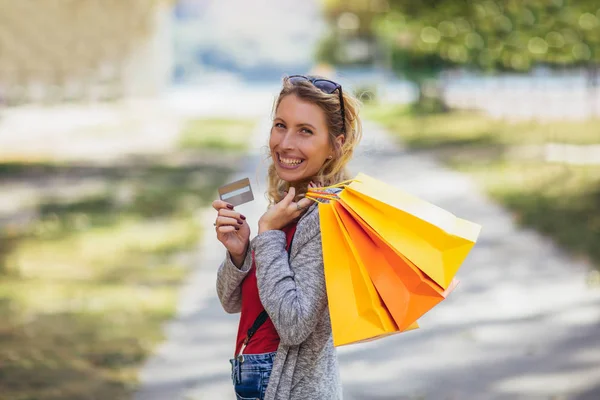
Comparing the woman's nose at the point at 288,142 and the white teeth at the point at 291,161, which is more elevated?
the woman's nose at the point at 288,142

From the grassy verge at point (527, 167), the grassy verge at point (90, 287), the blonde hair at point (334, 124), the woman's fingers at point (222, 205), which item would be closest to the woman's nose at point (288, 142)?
the blonde hair at point (334, 124)

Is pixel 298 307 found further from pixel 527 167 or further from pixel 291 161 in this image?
pixel 527 167

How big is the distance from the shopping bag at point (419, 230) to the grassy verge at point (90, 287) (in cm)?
318

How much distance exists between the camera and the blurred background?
20.9 feet

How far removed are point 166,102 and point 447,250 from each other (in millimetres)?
45966

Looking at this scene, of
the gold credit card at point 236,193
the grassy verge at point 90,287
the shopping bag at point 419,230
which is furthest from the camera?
the grassy verge at point 90,287

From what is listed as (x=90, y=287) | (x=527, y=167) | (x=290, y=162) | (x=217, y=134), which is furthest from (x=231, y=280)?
(x=217, y=134)

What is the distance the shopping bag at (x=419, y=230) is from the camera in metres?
2.06

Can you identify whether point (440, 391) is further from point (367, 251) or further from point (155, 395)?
point (367, 251)

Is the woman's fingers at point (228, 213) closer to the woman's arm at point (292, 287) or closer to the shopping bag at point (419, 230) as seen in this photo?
the woman's arm at point (292, 287)

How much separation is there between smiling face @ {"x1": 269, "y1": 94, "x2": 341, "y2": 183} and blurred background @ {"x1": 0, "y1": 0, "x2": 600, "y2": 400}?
0.28 m

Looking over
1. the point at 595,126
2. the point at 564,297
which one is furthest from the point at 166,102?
the point at 564,297

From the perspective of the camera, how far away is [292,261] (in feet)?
7.25

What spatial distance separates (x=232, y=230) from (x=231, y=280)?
7.0 inches
